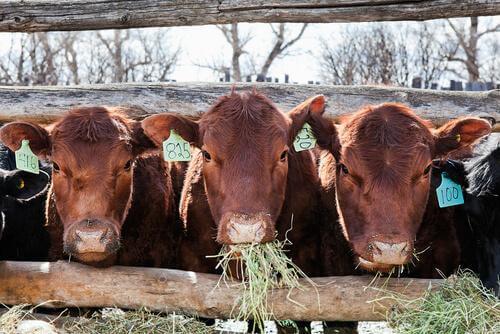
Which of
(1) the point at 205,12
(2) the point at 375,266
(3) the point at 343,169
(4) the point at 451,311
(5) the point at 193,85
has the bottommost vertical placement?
(4) the point at 451,311

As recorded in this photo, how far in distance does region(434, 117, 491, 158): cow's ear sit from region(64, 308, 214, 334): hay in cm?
194

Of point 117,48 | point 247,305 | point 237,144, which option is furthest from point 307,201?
point 117,48

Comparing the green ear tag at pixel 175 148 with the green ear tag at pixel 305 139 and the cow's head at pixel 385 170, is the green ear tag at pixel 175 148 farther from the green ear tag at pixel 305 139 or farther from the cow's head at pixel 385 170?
the cow's head at pixel 385 170

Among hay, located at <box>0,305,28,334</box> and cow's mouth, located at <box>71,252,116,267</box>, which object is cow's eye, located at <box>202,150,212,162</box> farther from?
hay, located at <box>0,305,28,334</box>

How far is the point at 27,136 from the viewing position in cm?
483

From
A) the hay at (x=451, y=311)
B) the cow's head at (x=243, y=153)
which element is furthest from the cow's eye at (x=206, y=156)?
the hay at (x=451, y=311)

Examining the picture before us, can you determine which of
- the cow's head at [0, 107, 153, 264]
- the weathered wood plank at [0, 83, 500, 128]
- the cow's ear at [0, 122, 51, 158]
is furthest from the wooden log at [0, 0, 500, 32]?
the cow's ear at [0, 122, 51, 158]

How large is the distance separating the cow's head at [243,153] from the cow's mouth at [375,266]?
0.55 meters

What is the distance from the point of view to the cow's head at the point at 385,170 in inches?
164

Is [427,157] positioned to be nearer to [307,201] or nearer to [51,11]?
[307,201]

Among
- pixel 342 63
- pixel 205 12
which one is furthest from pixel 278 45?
pixel 205 12

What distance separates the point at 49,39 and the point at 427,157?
59.5ft

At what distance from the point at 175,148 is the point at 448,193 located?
1.95m

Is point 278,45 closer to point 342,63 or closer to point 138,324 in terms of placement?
point 342,63
